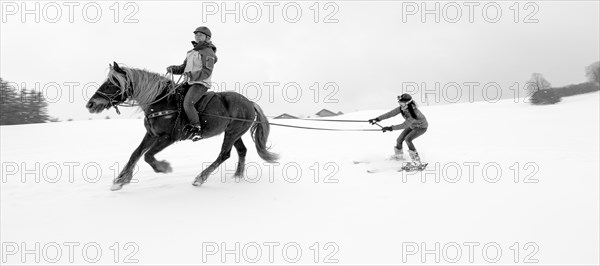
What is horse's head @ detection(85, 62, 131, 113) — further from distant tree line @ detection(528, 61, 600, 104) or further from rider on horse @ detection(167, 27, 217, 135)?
distant tree line @ detection(528, 61, 600, 104)

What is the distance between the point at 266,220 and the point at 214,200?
37.9 inches

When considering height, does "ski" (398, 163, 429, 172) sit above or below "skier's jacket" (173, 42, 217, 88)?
below

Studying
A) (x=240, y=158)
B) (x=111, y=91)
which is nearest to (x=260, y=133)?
(x=240, y=158)

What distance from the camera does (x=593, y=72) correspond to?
18.0 meters

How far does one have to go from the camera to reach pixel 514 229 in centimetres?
356

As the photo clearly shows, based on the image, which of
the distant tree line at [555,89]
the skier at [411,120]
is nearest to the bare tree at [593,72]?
the distant tree line at [555,89]

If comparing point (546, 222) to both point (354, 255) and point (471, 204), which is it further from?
point (354, 255)

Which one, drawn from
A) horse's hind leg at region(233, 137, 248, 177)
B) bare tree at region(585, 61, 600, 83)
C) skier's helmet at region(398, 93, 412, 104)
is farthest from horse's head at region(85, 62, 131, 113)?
bare tree at region(585, 61, 600, 83)

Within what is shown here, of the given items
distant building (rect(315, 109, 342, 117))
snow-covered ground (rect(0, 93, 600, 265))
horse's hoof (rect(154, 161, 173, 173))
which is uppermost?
distant building (rect(315, 109, 342, 117))

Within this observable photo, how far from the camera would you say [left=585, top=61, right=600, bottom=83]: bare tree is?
17516mm

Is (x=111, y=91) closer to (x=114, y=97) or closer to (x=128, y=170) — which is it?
(x=114, y=97)

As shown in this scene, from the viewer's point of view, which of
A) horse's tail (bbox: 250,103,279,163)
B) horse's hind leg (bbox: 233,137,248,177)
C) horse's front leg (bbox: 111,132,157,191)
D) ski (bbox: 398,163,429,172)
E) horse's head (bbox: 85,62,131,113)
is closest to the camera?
horse's head (bbox: 85,62,131,113)

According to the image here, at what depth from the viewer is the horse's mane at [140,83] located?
4504 mm

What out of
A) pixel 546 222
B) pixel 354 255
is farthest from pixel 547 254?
pixel 354 255
